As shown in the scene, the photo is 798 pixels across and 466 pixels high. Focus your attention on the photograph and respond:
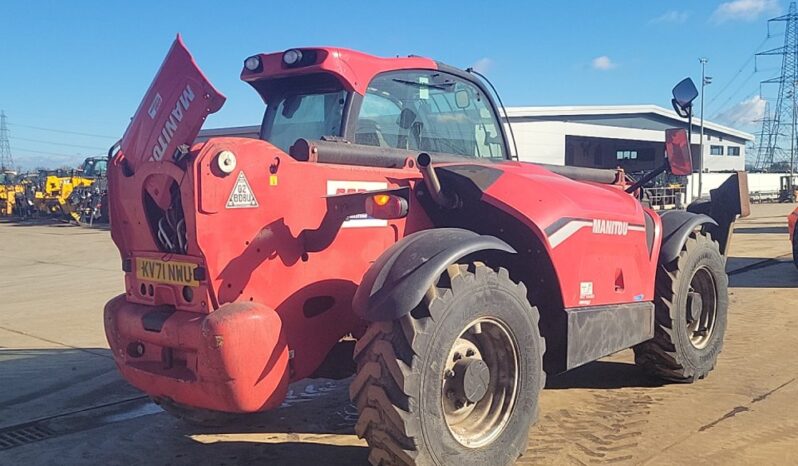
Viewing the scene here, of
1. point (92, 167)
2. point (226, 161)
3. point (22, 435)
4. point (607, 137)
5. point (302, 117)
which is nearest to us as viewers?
point (226, 161)

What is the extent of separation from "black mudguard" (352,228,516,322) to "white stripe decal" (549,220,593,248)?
60 centimetres

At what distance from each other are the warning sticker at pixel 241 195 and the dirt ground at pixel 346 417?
63.2 inches

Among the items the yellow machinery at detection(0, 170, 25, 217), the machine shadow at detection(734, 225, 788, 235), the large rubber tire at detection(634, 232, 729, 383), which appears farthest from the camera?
the yellow machinery at detection(0, 170, 25, 217)

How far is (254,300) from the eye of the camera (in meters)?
3.56

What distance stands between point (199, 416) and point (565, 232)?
8.02ft

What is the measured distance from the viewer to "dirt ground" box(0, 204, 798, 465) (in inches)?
170

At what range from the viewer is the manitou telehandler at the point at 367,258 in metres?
3.40

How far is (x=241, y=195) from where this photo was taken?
11.3ft

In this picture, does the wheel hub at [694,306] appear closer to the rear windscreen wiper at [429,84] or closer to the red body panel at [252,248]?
the red body panel at [252,248]

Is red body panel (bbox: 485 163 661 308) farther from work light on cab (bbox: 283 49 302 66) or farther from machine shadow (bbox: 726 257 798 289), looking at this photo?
machine shadow (bbox: 726 257 798 289)

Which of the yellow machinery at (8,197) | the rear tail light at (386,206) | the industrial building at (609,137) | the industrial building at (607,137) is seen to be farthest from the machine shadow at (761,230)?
the yellow machinery at (8,197)

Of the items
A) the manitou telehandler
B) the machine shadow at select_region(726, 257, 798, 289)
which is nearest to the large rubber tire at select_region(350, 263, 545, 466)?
the manitou telehandler

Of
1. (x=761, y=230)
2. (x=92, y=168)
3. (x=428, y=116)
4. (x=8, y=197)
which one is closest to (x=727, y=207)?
(x=428, y=116)

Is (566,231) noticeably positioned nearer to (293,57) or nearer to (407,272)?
(407,272)
